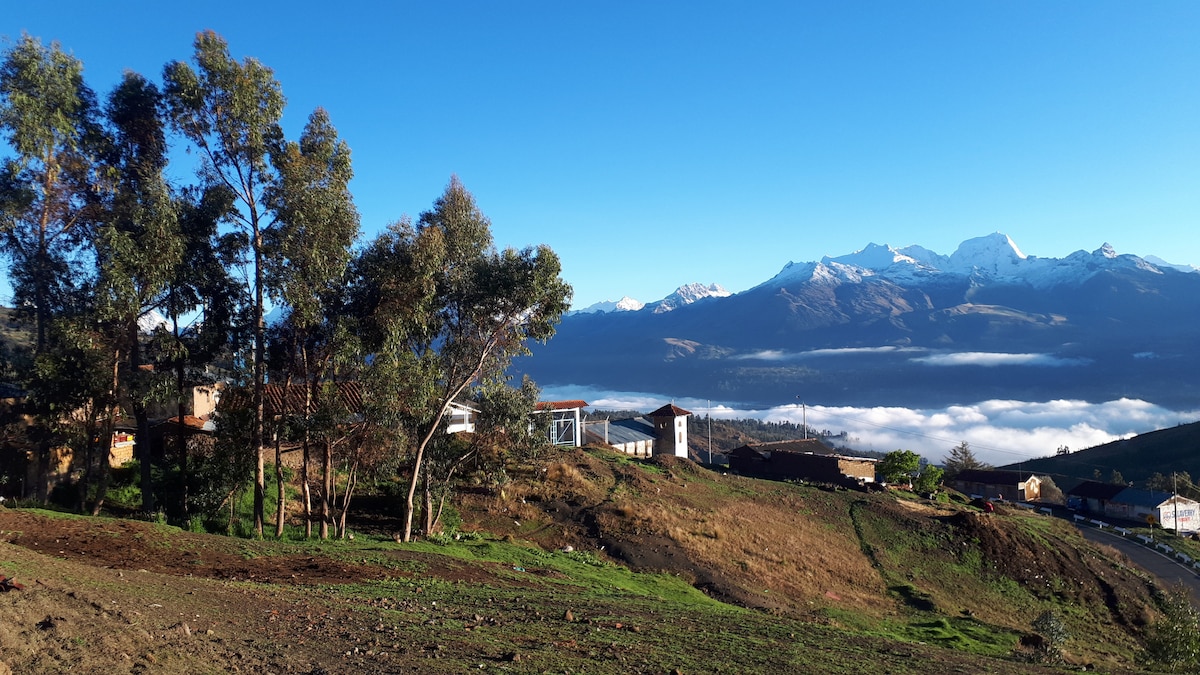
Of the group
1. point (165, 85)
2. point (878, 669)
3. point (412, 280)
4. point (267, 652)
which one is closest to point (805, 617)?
point (878, 669)

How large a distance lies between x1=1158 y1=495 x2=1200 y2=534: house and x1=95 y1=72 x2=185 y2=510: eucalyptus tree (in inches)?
3776

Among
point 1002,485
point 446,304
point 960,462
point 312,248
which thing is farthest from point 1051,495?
point 312,248

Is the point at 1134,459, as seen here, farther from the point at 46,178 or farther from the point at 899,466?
the point at 46,178

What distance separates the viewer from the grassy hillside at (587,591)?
395 inches

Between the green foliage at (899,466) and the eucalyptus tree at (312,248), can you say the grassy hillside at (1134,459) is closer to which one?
the green foliage at (899,466)

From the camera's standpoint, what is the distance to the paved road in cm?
4531

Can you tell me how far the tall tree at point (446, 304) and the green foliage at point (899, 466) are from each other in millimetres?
54004

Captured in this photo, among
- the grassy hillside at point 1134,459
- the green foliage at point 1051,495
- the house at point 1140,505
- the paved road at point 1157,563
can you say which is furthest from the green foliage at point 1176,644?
the grassy hillside at point 1134,459

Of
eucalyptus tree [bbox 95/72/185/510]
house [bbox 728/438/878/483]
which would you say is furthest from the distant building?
eucalyptus tree [bbox 95/72/185/510]

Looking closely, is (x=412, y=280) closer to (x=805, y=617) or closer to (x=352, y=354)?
(x=352, y=354)

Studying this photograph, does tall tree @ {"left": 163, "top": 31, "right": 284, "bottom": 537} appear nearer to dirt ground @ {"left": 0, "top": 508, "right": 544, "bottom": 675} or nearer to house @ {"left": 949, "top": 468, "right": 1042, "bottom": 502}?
dirt ground @ {"left": 0, "top": 508, "right": 544, "bottom": 675}

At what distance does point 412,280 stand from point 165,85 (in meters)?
9.69

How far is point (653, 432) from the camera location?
7638 cm

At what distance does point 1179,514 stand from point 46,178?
105m
